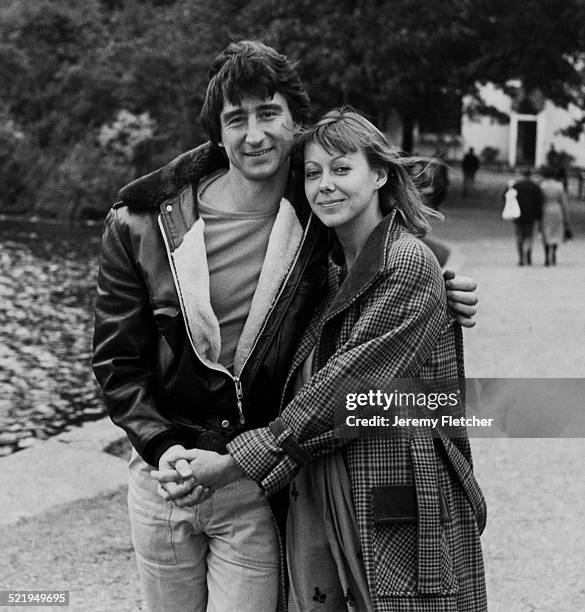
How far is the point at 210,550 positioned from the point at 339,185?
0.97 meters

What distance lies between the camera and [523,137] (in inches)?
2015

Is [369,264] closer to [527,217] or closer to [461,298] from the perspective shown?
[461,298]

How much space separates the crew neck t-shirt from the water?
4859 millimetres

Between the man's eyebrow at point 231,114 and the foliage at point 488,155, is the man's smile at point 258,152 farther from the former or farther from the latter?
the foliage at point 488,155

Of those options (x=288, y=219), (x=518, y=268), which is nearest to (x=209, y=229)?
(x=288, y=219)

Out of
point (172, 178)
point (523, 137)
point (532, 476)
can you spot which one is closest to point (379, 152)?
point (172, 178)

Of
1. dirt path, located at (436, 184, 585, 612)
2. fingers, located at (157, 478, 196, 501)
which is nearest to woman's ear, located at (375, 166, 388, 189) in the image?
fingers, located at (157, 478, 196, 501)

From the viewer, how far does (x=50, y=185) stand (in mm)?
30562

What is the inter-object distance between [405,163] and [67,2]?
35.6 meters

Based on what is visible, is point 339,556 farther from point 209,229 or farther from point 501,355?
point 501,355

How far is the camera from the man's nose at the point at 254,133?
2584 millimetres

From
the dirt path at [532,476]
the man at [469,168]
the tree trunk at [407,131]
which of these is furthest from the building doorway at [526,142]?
the dirt path at [532,476]

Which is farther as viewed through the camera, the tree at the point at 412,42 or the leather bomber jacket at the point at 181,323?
the tree at the point at 412,42

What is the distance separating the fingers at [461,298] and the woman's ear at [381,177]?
1.01 ft
